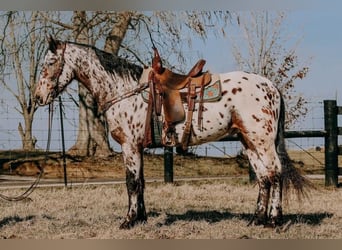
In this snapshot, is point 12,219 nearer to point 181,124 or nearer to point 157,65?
point 181,124

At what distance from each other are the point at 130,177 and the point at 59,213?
110 cm

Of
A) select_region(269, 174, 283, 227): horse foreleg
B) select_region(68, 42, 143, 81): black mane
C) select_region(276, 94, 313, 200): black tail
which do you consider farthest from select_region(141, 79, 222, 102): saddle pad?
select_region(269, 174, 283, 227): horse foreleg

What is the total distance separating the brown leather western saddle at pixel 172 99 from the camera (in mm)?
4785

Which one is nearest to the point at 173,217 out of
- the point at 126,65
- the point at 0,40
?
the point at 126,65

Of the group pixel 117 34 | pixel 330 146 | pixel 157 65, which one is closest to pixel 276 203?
pixel 157 65

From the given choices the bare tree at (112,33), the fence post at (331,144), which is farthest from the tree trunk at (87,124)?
the fence post at (331,144)

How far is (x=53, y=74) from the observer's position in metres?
4.96

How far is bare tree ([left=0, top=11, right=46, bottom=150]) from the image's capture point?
6371mm

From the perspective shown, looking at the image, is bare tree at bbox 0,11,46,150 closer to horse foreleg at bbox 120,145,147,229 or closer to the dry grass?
the dry grass

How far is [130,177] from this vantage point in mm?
4902

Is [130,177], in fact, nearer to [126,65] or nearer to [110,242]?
[110,242]

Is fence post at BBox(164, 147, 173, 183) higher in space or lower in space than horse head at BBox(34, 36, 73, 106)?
lower

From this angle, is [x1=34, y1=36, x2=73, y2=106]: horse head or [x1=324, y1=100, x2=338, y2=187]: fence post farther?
[x1=324, y1=100, x2=338, y2=187]: fence post

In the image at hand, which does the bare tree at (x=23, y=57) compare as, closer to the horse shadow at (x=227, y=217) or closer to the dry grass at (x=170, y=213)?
the dry grass at (x=170, y=213)
